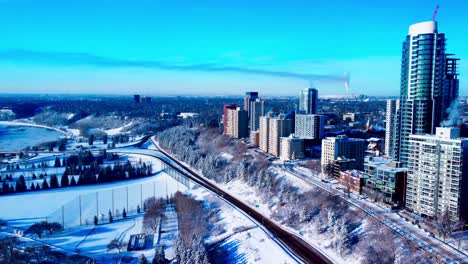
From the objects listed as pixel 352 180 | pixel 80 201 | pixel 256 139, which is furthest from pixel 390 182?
pixel 256 139

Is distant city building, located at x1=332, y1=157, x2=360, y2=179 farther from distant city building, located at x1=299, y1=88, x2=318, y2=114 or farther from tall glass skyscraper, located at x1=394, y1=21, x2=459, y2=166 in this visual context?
distant city building, located at x1=299, y1=88, x2=318, y2=114

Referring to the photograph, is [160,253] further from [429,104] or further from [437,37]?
[437,37]

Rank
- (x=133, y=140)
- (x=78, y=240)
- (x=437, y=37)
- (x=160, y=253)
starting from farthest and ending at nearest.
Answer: (x=133, y=140) < (x=437, y=37) < (x=78, y=240) < (x=160, y=253)

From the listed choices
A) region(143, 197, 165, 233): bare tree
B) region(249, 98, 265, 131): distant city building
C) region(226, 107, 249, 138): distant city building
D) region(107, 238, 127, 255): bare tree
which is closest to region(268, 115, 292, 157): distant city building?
region(249, 98, 265, 131): distant city building

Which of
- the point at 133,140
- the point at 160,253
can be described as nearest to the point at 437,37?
the point at 160,253

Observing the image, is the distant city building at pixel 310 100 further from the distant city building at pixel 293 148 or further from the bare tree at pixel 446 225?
the bare tree at pixel 446 225

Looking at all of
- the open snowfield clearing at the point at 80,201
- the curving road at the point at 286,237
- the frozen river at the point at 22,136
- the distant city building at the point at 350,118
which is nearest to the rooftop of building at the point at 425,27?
the curving road at the point at 286,237
